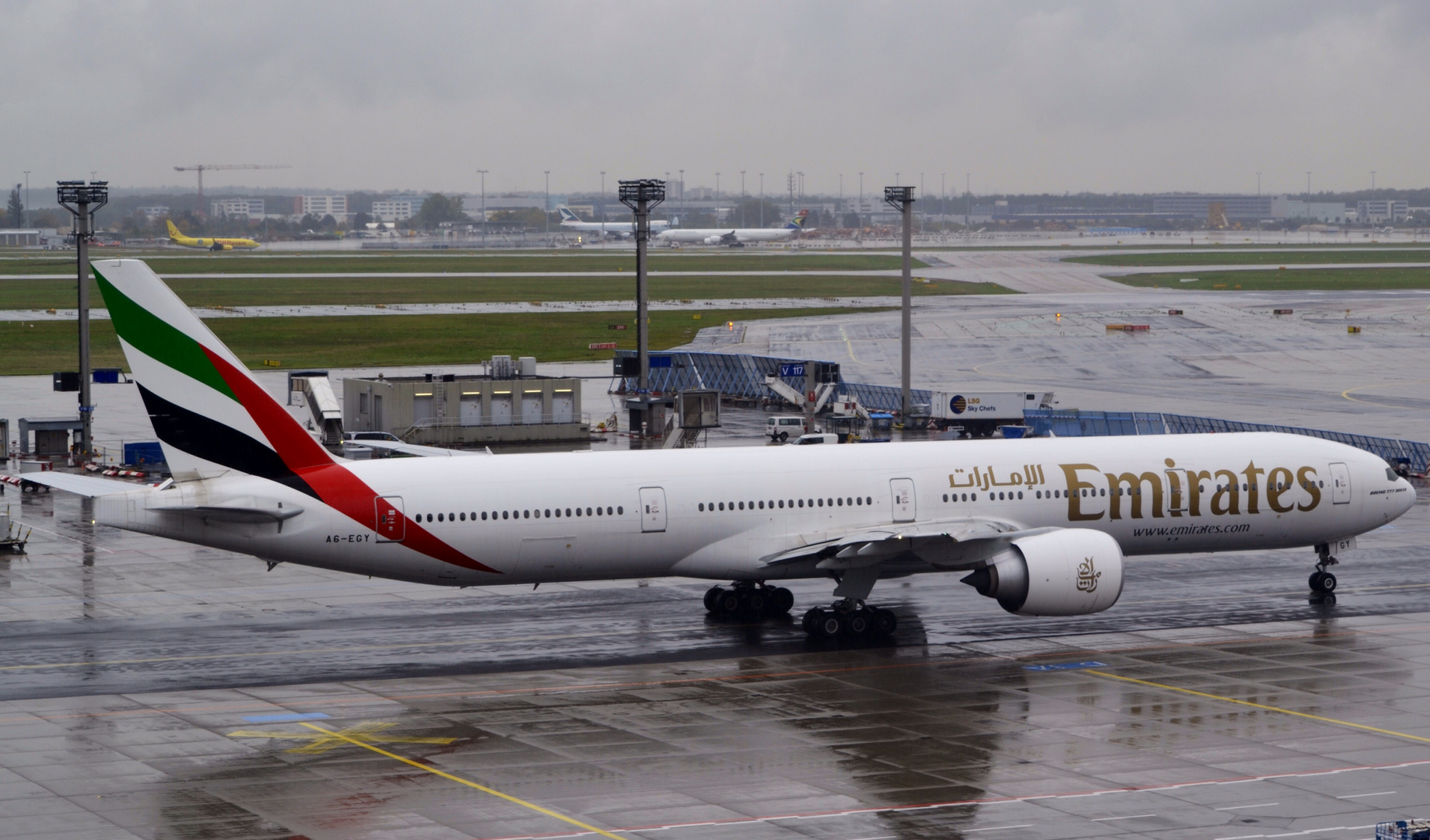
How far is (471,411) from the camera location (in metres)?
79.1

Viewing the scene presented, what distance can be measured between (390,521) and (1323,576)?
2468cm

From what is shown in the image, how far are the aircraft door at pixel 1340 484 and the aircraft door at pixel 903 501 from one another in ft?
38.8

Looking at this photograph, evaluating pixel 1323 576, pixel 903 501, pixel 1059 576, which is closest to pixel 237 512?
pixel 903 501

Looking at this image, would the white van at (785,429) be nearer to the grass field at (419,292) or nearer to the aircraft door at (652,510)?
the aircraft door at (652,510)

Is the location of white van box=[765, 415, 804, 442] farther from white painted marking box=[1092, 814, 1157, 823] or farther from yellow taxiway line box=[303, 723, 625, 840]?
white painted marking box=[1092, 814, 1157, 823]

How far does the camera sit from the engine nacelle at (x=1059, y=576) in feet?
122

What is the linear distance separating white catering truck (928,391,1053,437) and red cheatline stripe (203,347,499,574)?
44.5 m

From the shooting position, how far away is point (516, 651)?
3834 centimetres

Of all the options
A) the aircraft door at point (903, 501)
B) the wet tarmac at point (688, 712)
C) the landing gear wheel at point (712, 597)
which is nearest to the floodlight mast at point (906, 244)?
the wet tarmac at point (688, 712)

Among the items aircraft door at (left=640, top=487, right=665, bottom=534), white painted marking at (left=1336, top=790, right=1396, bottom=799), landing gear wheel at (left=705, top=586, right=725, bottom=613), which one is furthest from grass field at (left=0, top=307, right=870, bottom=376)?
white painted marking at (left=1336, top=790, right=1396, bottom=799)

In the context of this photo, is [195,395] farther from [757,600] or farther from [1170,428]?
[1170,428]

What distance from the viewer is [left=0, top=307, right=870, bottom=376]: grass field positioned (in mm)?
113500

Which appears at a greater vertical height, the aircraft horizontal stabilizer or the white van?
the white van

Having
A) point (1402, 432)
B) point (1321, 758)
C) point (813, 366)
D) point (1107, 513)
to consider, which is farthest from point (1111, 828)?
point (813, 366)
